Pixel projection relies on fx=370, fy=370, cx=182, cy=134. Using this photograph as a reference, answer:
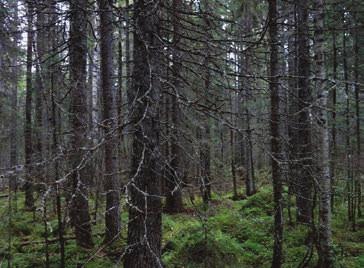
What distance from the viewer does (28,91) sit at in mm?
13680

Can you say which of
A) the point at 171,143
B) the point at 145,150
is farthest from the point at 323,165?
the point at 145,150

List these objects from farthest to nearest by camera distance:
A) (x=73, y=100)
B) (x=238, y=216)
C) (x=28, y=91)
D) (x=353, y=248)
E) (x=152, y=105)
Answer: (x=28, y=91) → (x=238, y=216) → (x=353, y=248) → (x=73, y=100) → (x=152, y=105)

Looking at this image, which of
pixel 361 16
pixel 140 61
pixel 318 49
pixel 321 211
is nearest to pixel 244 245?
pixel 321 211

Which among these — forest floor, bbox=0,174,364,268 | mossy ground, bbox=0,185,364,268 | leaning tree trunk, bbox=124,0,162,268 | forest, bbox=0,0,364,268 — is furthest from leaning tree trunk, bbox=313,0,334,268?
leaning tree trunk, bbox=124,0,162,268

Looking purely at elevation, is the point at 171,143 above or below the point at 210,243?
above

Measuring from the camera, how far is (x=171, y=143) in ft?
19.7

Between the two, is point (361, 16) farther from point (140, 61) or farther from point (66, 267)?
point (66, 267)

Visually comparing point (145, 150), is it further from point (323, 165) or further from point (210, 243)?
point (323, 165)

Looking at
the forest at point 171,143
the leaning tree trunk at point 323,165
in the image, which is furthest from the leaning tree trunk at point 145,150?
the leaning tree trunk at point 323,165

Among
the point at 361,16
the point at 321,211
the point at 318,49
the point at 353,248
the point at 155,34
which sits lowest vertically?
the point at 353,248

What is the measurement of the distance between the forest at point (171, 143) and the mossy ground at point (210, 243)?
1.6 inches

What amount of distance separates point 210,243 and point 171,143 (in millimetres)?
2440

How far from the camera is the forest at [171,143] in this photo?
4160 millimetres

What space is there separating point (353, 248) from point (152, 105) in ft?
21.4
